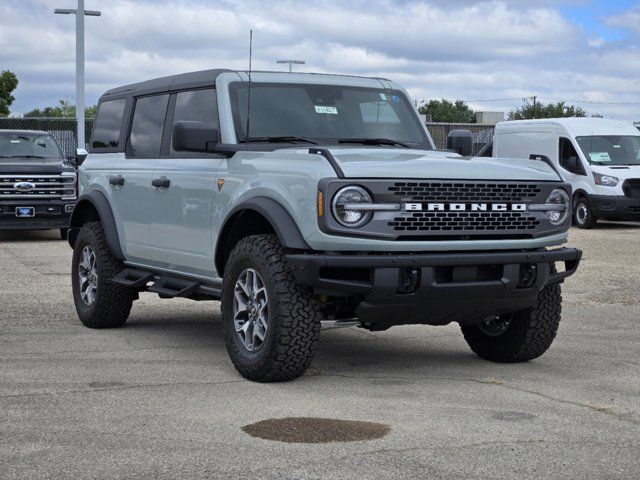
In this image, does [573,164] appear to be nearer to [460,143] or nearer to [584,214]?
[584,214]

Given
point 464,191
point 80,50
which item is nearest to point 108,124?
point 464,191

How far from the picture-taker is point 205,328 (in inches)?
391

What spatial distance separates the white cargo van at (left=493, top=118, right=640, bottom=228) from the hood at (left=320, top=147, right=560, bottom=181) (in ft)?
53.0

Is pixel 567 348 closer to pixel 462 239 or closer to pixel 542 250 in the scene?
pixel 542 250

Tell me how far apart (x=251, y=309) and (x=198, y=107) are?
1907 mm

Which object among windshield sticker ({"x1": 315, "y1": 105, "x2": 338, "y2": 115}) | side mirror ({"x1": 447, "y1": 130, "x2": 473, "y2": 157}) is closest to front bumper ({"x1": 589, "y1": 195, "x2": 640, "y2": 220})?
side mirror ({"x1": 447, "y1": 130, "x2": 473, "y2": 157})

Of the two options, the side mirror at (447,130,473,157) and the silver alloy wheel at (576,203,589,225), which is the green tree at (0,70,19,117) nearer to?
the silver alloy wheel at (576,203,589,225)

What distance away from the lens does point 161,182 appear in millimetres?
8672

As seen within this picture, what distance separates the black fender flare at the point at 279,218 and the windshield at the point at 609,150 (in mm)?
17687

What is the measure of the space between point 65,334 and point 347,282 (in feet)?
11.3

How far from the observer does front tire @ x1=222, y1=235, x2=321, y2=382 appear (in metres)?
7.02

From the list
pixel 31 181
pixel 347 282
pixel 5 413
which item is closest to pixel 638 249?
pixel 31 181

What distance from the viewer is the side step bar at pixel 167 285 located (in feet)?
27.3

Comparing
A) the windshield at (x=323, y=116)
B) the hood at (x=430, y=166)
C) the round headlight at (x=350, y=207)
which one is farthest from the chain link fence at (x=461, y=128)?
the round headlight at (x=350, y=207)
